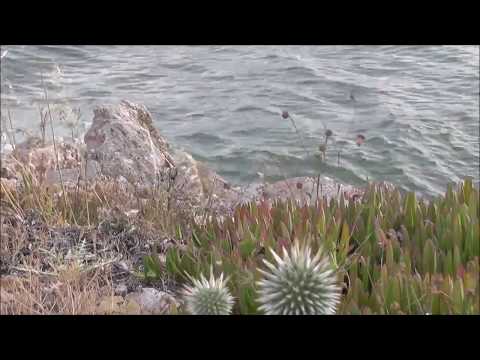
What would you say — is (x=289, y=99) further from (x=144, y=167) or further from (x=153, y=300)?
(x=153, y=300)

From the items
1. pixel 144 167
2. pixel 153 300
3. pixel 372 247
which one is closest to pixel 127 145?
pixel 144 167

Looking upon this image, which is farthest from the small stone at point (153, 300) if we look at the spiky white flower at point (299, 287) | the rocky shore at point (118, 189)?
the spiky white flower at point (299, 287)

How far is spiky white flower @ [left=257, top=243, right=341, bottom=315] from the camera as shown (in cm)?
373

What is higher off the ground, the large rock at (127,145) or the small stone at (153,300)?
the large rock at (127,145)

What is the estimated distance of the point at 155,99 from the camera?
5801 mm

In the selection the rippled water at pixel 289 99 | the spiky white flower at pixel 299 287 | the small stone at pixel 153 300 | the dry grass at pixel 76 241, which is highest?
the rippled water at pixel 289 99

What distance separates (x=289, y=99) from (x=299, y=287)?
8.22 feet

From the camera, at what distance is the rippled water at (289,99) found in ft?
18.7

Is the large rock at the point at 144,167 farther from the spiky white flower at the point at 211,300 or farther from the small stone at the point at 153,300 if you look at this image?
the spiky white flower at the point at 211,300

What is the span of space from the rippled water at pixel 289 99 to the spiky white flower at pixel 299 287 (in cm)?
207

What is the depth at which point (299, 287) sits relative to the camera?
12.3ft

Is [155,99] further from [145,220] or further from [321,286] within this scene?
[321,286]

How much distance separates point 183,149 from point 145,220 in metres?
0.72
